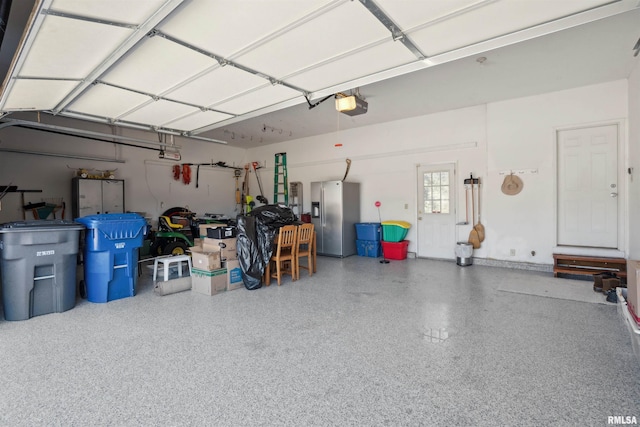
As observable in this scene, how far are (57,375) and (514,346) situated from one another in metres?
3.48

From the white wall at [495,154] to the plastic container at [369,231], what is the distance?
384mm

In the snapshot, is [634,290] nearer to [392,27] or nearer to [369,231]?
[392,27]

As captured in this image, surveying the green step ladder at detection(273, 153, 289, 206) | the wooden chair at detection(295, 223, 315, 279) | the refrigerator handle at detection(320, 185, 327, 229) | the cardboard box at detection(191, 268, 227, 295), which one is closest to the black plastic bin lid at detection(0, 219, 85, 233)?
the cardboard box at detection(191, 268, 227, 295)

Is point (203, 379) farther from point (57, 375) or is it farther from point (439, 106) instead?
point (439, 106)

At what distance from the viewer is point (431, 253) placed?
6.64 metres

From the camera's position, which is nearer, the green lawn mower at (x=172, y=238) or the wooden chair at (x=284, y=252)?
the wooden chair at (x=284, y=252)

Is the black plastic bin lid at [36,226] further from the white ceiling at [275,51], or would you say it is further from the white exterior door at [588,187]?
the white exterior door at [588,187]

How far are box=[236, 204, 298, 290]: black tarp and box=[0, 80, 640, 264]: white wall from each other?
3509 mm

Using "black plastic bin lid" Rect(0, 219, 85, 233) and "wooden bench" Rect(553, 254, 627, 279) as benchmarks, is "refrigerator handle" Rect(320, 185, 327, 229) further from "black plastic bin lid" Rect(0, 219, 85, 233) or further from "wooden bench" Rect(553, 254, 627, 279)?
"black plastic bin lid" Rect(0, 219, 85, 233)

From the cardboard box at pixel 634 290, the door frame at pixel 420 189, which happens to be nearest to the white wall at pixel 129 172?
the door frame at pixel 420 189

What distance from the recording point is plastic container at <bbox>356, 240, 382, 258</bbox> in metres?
7.05

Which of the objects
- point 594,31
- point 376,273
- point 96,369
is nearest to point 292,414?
point 96,369

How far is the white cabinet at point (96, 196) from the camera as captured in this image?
6141 millimetres

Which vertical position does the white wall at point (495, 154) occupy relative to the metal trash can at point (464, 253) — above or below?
above
